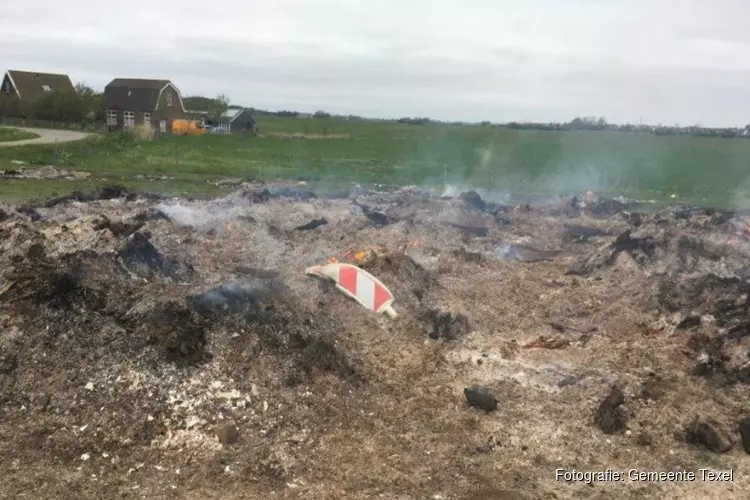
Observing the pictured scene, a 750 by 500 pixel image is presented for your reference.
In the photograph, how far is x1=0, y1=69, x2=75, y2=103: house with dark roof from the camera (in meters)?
64.9

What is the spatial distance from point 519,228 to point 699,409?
1226 centimetres

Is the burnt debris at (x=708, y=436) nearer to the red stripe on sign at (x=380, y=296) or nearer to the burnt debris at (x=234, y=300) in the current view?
the red stripe on sign at (x=380, y=296)

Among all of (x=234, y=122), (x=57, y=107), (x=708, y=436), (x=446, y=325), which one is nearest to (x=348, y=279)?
(x=446, y=325)

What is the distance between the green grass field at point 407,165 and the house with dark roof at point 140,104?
Result: 11.6 meters

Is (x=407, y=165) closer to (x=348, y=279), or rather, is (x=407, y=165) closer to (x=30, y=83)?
(x=348, y=279)

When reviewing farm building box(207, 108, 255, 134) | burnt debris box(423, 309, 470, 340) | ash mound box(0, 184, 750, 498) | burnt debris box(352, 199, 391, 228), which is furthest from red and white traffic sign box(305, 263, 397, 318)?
farm building box(207, 108, 255, 134)

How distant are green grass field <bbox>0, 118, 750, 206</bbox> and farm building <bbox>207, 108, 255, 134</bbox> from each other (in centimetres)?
1662

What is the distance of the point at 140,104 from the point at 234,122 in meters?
15.7

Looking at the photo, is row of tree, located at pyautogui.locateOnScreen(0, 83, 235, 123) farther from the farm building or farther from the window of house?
the farm building

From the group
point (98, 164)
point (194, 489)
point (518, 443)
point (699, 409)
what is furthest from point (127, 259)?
point (98, 164)

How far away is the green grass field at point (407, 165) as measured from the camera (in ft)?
109

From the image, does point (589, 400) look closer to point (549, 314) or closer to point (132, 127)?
point (549, 314)

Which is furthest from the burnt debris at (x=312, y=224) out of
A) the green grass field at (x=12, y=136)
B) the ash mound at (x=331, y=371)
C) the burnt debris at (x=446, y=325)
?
the green grass field at (x=12, y=136)

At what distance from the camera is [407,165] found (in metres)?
46.5
